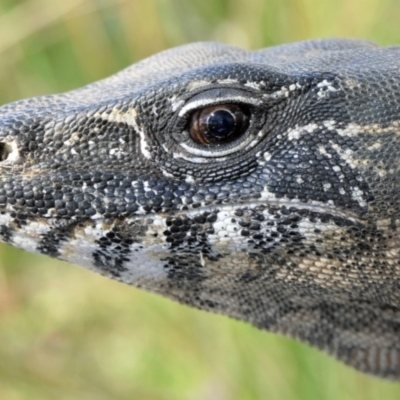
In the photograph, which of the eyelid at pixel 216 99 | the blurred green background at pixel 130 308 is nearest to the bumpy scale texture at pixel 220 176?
the eyelid at pixel 216 99

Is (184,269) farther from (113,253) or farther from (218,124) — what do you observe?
(218,124)

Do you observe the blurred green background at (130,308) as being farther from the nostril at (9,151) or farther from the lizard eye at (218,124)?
the nostril at (9,151)

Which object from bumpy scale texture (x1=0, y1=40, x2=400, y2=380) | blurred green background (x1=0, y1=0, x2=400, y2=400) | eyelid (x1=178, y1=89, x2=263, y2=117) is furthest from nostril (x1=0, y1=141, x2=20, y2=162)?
blurred green background (x1=0, y1=0, x2=400, y2=400)

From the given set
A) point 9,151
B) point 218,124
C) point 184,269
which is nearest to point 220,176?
point 218,124

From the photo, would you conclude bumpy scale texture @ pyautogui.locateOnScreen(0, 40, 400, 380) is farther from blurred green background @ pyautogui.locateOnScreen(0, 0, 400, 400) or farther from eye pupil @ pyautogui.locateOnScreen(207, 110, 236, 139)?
blurred green background @ pyautogui.locateOnScreen(0, 0, 400, 400)

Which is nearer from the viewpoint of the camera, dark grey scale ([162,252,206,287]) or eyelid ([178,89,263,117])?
eyelid ([178,89,263,117])
